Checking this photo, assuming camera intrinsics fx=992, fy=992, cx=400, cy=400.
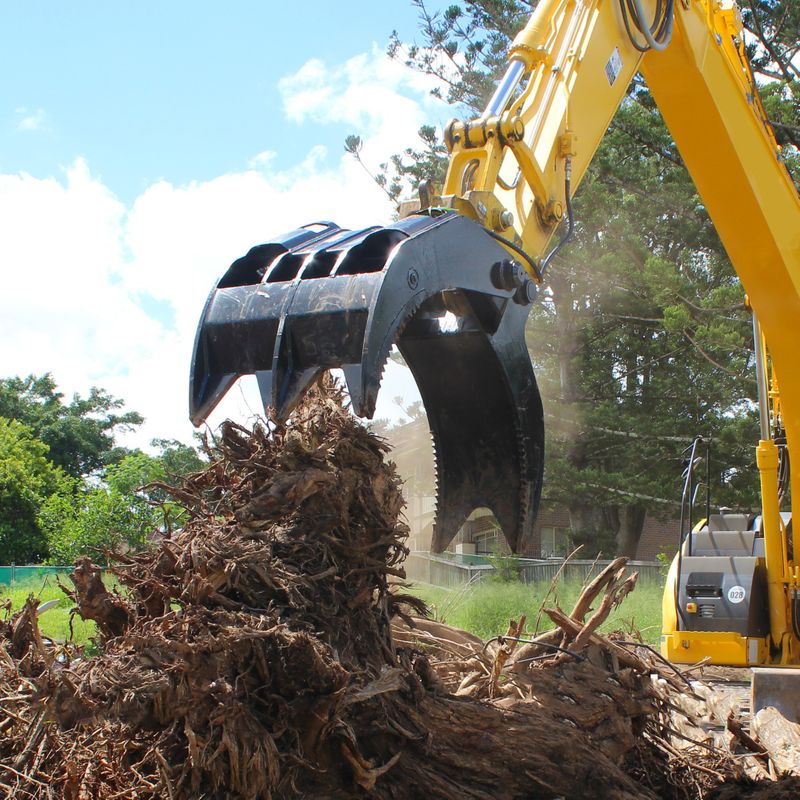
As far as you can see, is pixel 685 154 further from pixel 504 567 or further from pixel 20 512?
pixel 20 512

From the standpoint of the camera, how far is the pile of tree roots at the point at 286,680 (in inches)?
106

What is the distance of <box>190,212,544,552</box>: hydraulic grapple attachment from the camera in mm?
2803

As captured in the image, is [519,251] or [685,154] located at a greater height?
[685,154]

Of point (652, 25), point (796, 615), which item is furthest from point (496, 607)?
point (652, 25)

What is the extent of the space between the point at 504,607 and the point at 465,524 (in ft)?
24.5

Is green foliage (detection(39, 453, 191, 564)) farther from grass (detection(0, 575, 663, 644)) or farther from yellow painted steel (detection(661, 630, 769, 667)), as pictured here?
yellow painted steel (detection(661, 630, 769, 667))

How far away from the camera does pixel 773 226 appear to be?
18.2 ft

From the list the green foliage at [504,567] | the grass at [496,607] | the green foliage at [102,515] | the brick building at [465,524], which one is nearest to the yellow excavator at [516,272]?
the brick building at [465,524]

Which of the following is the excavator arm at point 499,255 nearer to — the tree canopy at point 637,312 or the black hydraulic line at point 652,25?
the black hydraulic line at point 652,25

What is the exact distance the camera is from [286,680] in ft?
9.45

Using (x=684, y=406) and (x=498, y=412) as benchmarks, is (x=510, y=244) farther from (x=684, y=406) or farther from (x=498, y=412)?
(x=684, y=406)

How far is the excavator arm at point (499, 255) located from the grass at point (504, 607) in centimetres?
533

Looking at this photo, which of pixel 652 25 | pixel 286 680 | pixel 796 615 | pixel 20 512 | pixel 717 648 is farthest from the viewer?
pixel 20 512

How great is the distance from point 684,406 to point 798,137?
575 cm
